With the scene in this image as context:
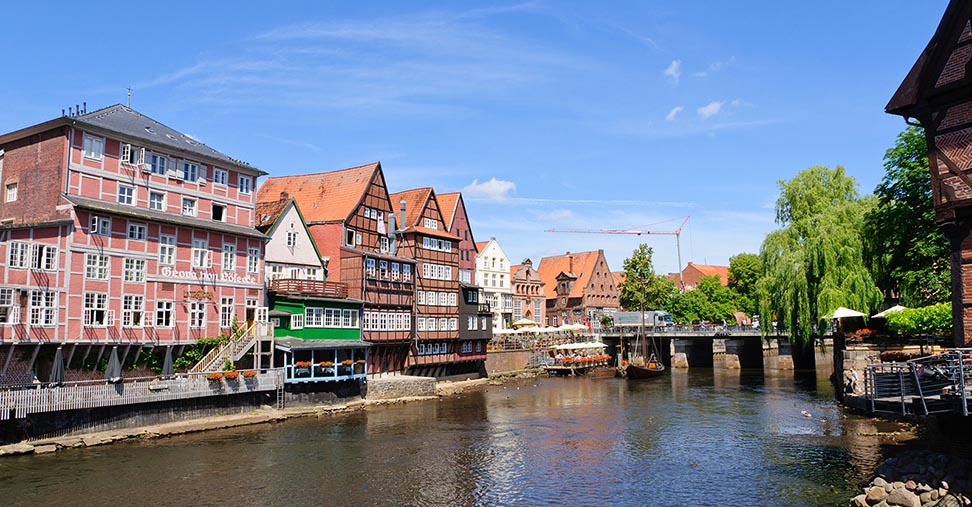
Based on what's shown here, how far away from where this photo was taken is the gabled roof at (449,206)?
73938 millimetres

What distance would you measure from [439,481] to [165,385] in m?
16.2

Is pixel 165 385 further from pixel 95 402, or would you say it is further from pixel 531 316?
pixel 531 316

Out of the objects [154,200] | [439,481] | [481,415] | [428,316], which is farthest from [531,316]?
[439,481]

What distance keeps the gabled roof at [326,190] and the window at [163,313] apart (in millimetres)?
16786

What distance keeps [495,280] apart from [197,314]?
5458 centimetres

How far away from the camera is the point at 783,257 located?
52.3m

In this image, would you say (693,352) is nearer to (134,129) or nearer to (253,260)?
(253,260)

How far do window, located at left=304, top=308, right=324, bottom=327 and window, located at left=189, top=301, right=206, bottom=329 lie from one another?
715 cm

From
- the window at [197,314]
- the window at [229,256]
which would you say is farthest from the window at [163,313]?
the window at [229,256]

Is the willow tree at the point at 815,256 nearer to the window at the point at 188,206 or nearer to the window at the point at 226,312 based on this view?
the window at the point at 226,312

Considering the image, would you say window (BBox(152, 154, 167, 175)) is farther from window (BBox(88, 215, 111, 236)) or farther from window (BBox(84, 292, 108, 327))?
window (BBox(84, 292, 108, 327))

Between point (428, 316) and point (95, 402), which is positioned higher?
point (428, 316)

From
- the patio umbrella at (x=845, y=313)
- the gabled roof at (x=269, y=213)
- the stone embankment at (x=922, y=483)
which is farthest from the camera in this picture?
the gabled roof at (x=269, y=213)

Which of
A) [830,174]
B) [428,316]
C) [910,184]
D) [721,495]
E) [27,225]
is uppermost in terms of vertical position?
[830,174]
